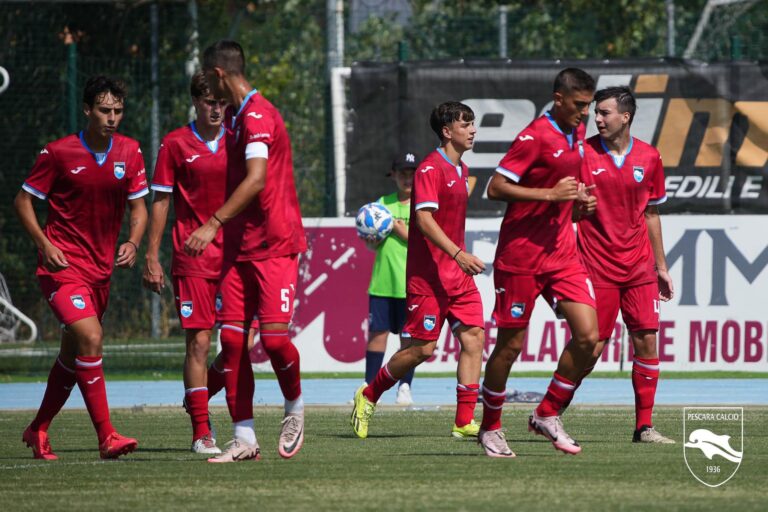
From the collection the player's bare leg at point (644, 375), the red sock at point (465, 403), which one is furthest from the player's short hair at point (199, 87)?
the player's bare leg at point (644, 375)

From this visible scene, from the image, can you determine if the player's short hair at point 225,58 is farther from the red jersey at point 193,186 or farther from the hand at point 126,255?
the hand at point 126,255

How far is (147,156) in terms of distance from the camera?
1977 cm

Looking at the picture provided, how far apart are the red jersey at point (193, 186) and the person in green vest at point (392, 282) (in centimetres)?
343

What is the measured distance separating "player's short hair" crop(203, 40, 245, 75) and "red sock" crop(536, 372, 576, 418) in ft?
9.00

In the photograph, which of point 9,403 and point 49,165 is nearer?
point 49,165

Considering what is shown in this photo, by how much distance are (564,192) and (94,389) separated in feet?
10.5

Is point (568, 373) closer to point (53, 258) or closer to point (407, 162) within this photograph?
point (53, 258)

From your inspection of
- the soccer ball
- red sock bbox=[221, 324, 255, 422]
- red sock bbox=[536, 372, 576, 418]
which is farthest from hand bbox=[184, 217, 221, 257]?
the soccer ball

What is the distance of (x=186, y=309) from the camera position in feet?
32.9

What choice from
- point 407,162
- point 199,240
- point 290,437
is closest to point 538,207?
point 290,437

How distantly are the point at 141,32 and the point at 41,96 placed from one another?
1.59 meters

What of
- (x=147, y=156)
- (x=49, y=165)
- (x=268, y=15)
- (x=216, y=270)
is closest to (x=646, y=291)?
(x=216, y=270)

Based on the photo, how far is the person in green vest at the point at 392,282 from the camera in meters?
13.3

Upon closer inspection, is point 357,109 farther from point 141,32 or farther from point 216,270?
point 216,270
